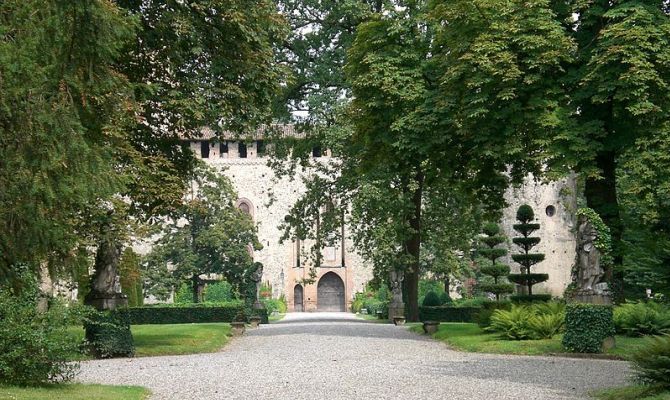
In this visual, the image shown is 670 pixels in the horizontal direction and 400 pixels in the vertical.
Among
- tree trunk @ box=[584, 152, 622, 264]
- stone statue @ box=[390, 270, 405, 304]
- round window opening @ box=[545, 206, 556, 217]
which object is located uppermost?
round window opening @ box=[545, 206, 556, 217]

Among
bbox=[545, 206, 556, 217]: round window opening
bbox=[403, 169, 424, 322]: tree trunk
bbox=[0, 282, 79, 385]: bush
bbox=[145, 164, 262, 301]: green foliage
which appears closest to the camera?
bbox=[0, 282, 79, 385]: bush

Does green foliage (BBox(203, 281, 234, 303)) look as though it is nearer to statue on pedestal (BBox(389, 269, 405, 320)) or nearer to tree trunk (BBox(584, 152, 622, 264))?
statue on pedestal (BBox(389, 269, 405, 320))

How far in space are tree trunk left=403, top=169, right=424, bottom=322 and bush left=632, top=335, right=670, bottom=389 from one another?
15617 millimetres

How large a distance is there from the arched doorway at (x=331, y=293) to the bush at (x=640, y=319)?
147 ft

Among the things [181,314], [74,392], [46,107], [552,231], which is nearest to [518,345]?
[74,392]

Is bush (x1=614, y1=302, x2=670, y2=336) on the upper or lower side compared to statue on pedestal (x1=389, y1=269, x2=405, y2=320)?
lower

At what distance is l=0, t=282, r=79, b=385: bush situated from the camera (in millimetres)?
10109

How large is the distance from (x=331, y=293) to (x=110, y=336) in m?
46.6

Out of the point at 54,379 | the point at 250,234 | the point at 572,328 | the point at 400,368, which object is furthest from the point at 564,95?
the point at 250,234

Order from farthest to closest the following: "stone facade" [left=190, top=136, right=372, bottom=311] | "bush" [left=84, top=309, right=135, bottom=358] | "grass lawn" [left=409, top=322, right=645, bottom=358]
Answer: "stone facade" [left=190, top=136, right=372, bottom=311] < "bush" [left=84, top=309, right=135, bottom=358] < "grass lawn" [left=409, top=322, right=645, bottom=358]

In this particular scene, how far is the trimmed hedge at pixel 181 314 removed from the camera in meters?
35.9

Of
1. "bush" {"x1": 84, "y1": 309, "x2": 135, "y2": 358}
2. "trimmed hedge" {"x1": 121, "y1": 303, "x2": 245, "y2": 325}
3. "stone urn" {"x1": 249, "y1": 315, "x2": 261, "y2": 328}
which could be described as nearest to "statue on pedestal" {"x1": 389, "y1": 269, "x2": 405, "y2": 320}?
"stone urn" {"x1": 249, "y1": 315, "x2": 261, "y2": 328}

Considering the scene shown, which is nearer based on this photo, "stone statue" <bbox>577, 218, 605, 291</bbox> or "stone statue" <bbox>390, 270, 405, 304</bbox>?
"stone statue" <bbox>577, 218, 605, 291</bbox>

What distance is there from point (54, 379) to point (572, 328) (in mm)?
9972
